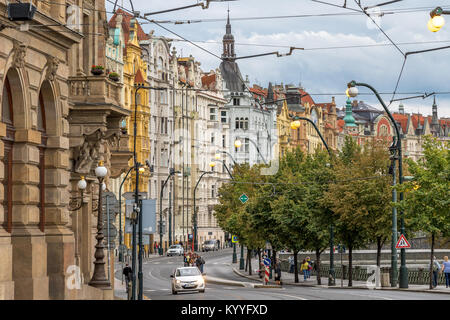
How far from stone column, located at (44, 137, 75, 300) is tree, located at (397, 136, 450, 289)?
19.1m

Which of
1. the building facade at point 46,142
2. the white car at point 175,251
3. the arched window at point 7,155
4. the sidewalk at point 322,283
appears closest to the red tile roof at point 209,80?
the white car at point 175,251

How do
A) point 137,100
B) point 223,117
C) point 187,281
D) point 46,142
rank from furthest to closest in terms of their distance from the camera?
point 223,117, point 137,100, point 187,281, point 46,142

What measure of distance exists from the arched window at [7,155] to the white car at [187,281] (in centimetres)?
2342

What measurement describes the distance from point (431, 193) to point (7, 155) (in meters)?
22.0

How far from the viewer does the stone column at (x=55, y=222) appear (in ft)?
86.5

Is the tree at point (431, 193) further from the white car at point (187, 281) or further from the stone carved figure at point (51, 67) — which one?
the stone carved figure at point (51, 67)

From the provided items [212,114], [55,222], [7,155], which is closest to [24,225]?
[7,155]

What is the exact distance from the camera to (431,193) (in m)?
41.9

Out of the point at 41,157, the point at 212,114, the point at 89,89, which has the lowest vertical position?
the point at 41,157

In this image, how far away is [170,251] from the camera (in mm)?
106438

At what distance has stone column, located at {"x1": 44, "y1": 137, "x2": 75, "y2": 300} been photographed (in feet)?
86.5

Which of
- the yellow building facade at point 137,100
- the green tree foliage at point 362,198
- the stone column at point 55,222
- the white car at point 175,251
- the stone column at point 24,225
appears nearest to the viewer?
the stone column at point 24,225

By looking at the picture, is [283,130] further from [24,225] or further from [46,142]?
[24,225]
